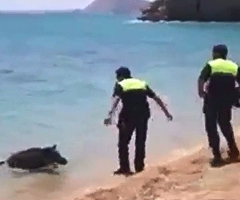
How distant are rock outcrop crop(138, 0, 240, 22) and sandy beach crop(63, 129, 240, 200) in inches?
3758

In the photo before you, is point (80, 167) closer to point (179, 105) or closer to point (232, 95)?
point (232, 95)

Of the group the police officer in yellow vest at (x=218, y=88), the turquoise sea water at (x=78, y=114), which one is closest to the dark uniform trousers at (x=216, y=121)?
the police officer in yellow vest at (x=218, y=88)

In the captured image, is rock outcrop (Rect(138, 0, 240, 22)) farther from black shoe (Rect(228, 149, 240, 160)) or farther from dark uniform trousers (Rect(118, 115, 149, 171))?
black shoe (Rect(228, 149, 240, 160))

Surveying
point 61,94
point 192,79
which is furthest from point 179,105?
point 192,79

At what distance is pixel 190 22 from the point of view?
349 ft

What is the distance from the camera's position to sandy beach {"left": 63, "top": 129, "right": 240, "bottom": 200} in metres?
8.08

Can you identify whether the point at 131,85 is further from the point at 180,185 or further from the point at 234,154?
the point at 180,185

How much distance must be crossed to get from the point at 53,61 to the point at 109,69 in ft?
24.9

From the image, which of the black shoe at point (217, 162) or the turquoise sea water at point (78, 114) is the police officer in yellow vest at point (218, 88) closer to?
the black shoe at point (217, 162)

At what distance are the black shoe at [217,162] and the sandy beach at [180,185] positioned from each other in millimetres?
88

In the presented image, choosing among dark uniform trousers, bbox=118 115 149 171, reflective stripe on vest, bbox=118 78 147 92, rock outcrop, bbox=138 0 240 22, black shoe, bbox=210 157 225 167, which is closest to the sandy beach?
black shoe, bbox=210 157 225 167

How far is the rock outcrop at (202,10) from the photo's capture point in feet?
341

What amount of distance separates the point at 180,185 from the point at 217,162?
1.45m

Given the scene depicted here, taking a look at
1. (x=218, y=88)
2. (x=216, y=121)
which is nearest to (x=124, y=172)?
(x=216, y=121)
